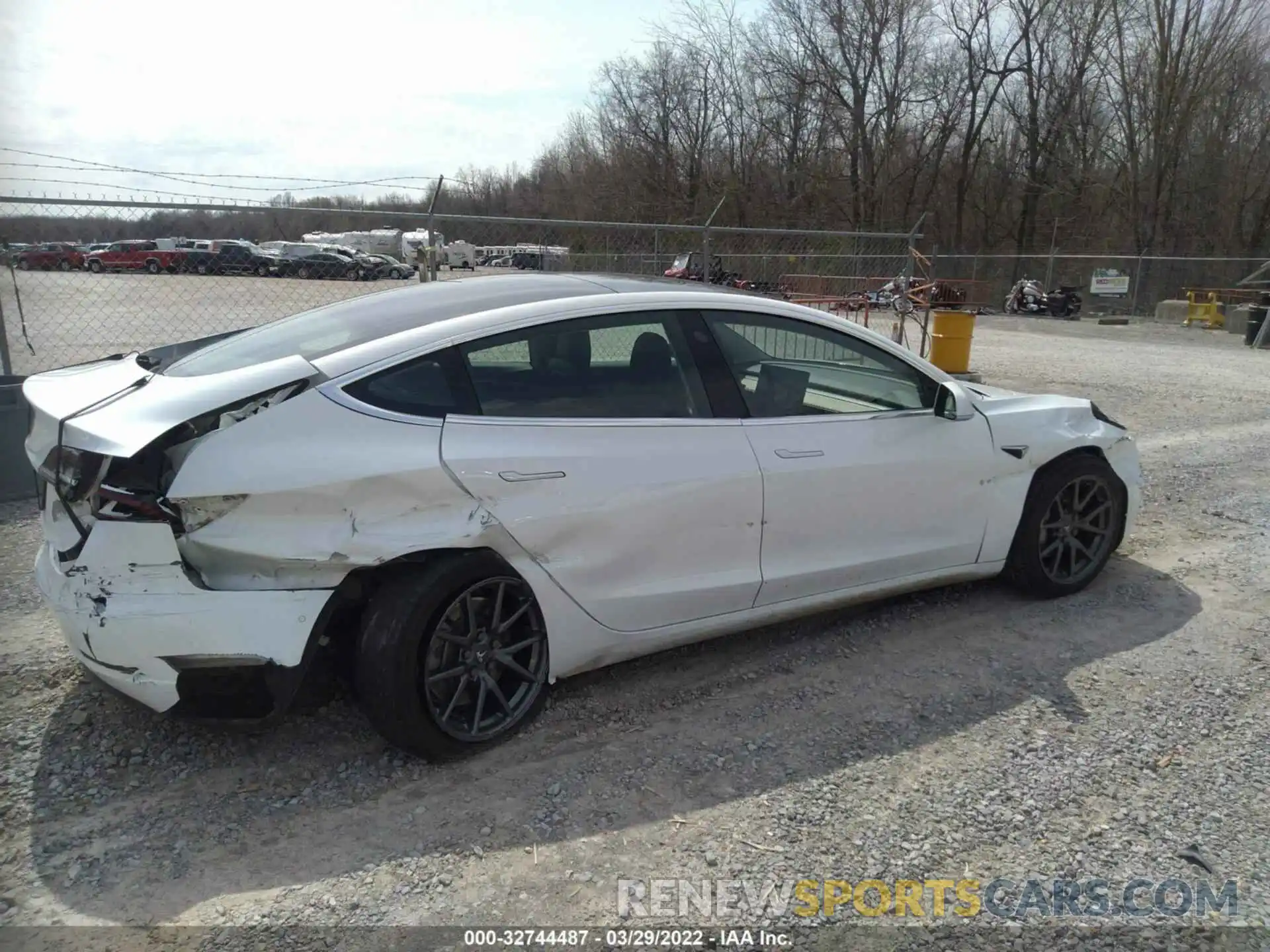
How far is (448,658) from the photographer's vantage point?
2908mm

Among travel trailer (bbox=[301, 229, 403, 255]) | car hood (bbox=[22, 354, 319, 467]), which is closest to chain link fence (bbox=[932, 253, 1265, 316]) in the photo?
travel trailer (bbox=[301, 229, 403, 255])

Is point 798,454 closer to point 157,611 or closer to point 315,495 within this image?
point 315,495

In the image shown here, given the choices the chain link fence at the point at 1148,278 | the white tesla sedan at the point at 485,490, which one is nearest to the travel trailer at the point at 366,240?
the white tesla sedan at the point at 485,490

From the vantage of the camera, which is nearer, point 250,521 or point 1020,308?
point 250,521

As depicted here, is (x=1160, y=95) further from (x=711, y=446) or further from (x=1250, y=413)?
(x=711, y=446)

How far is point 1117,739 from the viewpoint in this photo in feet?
10.4

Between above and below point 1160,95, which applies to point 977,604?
below

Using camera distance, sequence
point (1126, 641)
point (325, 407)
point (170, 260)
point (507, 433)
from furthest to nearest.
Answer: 1. point (170, 260)
2. point (1126, 641)
3. point (507, 433)
4. point (325, 407)

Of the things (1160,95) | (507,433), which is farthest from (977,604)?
(1160,95)

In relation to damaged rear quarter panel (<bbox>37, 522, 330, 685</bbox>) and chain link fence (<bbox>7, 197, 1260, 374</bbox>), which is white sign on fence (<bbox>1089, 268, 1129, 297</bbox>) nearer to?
chain link fence (<bbox>7, 197, 1260, 374</bbox>)

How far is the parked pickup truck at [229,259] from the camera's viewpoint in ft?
23.1

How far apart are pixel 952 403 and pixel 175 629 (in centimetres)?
317

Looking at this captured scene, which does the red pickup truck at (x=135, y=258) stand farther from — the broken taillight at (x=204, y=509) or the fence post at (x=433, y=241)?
the broken taillight at (x=204, y=509)

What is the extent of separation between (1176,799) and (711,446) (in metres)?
1.96
